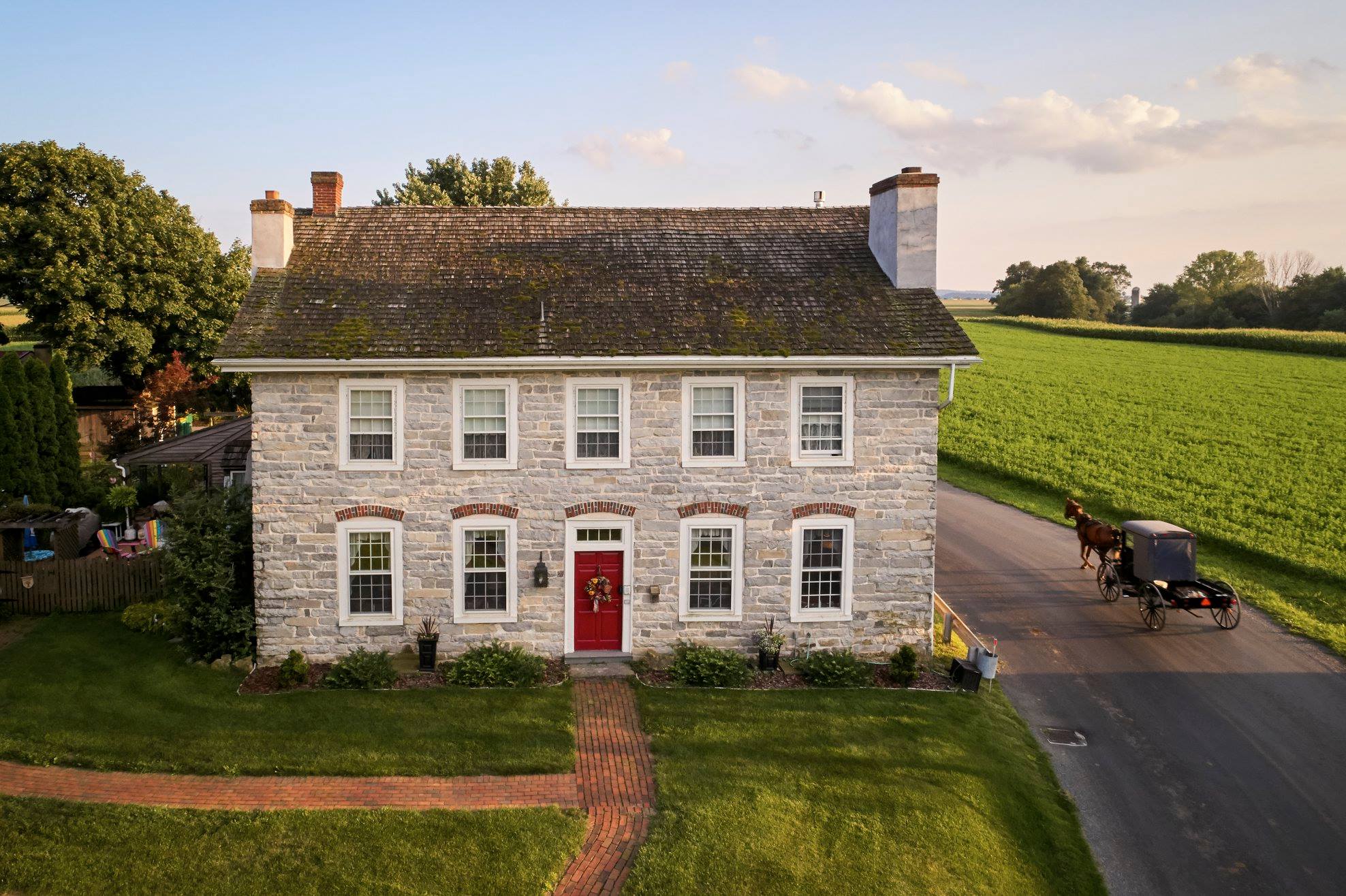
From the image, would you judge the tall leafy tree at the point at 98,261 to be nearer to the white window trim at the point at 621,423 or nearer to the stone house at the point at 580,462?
the stone house at the point at 580,462

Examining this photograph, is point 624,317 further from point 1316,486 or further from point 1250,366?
point 1250,366

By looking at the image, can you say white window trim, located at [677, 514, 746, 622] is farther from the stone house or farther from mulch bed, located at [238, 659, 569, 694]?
mulch bed, located at [238, 659, 569, 694]

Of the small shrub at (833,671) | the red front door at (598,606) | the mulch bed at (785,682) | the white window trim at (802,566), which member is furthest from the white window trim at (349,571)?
the small shrub at (833,671)

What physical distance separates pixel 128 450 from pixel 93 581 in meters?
19.5

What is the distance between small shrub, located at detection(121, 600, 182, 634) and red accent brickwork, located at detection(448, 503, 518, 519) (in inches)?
277

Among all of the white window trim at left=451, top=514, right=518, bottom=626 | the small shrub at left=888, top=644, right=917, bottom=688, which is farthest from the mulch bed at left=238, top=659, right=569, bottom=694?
the small shrub at left=888, top=644, right=917, bottom=688

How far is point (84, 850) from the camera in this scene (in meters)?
11.3

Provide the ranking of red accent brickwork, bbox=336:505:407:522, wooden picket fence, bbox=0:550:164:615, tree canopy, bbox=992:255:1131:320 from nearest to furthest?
red accent brickwork, bbox=336:505:407:522
wooden picket fence, bbox=0:550:164:615
tree canopy, bbox=992:255:1131:320

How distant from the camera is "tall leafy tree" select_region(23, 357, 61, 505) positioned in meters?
27.3

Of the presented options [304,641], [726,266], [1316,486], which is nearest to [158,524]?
[304,641]

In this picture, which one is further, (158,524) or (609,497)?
(158,524)

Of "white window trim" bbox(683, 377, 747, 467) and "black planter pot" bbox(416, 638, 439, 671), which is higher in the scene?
"white window trim" bbox(683, 377, 747, 467)

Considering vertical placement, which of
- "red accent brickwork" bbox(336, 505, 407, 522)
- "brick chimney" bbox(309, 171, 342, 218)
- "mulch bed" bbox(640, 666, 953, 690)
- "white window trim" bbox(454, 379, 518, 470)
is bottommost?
"mulch bed" bbox(640, 666, 953, 690)

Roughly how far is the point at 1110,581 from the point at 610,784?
15.3m
